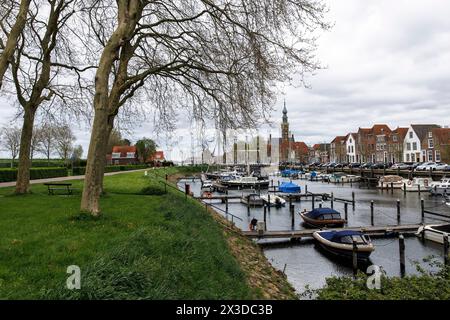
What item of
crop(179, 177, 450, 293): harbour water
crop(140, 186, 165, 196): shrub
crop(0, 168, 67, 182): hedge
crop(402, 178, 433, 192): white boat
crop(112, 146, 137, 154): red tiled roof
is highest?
crop(112, 146, 137, 154): red tiled roof

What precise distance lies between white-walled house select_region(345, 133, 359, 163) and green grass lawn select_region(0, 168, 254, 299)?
113 m

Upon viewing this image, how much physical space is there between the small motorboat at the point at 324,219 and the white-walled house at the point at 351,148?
9377 cm

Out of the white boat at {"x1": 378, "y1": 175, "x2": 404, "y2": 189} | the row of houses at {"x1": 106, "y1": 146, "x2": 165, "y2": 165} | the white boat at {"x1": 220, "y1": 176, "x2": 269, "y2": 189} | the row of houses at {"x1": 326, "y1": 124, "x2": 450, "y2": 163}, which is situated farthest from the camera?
the row of houses at {"x1": 106, "y1": 146, "x2": 165, "y2": 165}

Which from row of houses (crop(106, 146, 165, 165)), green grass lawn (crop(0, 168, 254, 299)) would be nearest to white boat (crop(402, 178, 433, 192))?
green grass lawn (crop(0, 168, 254, 299))

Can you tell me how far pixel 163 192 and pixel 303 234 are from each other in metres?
11.2

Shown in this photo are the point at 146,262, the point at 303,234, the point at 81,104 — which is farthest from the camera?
the point at 303,234

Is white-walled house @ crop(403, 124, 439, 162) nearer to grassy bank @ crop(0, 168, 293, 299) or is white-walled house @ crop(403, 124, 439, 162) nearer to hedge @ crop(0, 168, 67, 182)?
hedge @ crop(0, 168, 67, 182)

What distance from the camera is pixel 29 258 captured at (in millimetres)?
7598

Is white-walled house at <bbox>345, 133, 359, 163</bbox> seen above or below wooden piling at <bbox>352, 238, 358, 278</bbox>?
above

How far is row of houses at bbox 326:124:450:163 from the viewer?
78.6m

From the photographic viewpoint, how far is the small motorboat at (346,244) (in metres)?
19.4

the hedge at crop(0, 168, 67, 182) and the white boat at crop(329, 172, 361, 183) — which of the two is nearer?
the hedge at crop(0, 168, 67, 182)
